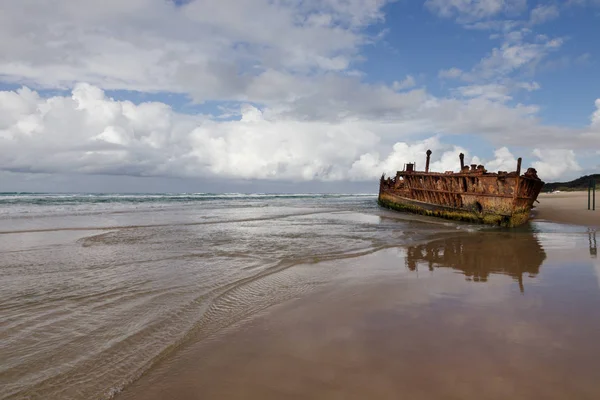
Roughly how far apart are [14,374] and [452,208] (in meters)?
19.3

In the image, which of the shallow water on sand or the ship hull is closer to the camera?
the shallow water on sand

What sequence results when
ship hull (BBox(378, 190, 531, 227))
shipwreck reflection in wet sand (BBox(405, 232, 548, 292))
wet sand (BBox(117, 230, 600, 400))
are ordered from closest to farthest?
wet sand (BBox(117, 230, 600, 400))
shipwreck reflection in wet sand (BBox(405, 232, 548, 292))
ship hull (BBox(378, 190, 531, 227))

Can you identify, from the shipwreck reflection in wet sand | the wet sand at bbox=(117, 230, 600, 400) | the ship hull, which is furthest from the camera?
the ship hull

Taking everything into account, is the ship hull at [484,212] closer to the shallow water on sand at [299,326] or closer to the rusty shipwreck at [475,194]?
the rusty shipwreck at [475,194]

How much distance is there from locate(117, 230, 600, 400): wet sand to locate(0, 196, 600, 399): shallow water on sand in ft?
0.05

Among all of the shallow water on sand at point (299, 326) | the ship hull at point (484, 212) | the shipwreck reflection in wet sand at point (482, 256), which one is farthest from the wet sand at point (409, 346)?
the ship hull at point (484, 212)

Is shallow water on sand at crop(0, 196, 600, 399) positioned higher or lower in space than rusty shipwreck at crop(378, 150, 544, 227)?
lower

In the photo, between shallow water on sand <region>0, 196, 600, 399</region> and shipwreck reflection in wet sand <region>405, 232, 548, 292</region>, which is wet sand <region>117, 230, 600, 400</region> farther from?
shipwreck reflection in wet sand <region>405, 232, 548, 292</region>

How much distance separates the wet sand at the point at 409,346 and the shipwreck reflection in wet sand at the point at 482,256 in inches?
23.1

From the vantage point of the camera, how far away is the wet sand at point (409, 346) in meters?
2.76

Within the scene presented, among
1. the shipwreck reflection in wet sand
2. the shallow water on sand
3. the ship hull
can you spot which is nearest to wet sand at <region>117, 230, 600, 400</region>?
the shallow water on sand

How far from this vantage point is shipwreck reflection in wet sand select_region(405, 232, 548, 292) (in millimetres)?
6738

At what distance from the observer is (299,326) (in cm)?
405

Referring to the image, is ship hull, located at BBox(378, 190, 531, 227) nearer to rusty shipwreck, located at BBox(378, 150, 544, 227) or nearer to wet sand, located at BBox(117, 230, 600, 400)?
rusty shipwreck, located at BBox(378, 150, 544, 227)
